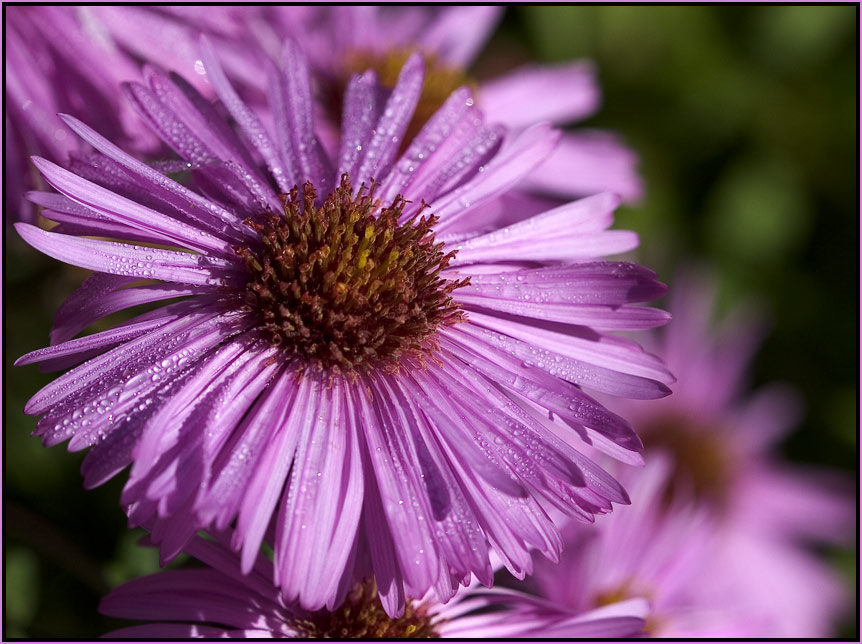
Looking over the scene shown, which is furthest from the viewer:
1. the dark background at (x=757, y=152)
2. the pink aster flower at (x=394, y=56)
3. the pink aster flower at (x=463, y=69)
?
the dark background at (x=757, y=152)

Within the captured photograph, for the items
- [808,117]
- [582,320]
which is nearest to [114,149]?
[582,320]

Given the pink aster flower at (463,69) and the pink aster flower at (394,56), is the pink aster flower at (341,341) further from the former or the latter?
the pink aster flower at (463,69)

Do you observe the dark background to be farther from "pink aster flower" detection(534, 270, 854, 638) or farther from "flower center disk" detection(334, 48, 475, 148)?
"flower center disk" detection(334, 48, 475, 148)

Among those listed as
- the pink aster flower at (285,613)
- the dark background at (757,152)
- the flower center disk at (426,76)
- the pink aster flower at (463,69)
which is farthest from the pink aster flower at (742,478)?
the pink aster flower at (285,613)

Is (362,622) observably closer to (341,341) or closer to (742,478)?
(341,341)

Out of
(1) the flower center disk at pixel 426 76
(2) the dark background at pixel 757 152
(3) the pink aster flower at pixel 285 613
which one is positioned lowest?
(3) the pink aster flower at pixel 285 613

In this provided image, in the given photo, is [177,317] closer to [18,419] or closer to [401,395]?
[401,395]

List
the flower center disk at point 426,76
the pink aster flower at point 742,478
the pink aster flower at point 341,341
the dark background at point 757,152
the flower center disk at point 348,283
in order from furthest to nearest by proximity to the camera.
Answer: the dark background at point 757,152, the pink aster flower at point 742,478, the flower center disk at point 426,76, the flower center disk at point 348,283, the pink aster flower at point 341,341

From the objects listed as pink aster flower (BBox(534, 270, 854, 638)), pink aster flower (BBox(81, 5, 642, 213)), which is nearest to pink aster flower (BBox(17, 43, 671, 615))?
pink aster flower (BBox(81, 5, 642, 213))

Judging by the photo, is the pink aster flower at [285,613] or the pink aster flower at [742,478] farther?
the pink aster flower at [742,478]
